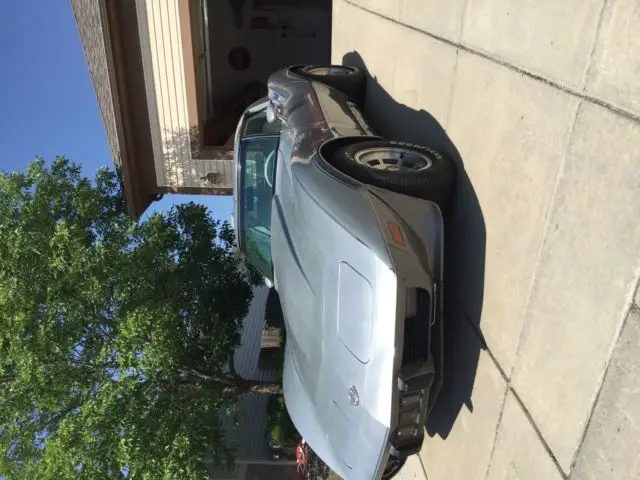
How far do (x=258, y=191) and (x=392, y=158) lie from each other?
1.56m

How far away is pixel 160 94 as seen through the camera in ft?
38.0

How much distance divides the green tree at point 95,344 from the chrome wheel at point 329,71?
14.9 ft

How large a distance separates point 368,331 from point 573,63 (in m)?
1.93

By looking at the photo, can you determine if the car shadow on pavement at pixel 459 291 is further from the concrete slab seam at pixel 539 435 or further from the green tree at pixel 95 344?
the green tree at pixel 95 344

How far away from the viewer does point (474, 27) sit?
3881 mm

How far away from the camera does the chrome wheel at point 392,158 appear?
4.35 meters

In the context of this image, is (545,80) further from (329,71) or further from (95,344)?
(95,344)

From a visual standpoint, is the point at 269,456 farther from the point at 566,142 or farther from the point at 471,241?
the point at 566,142

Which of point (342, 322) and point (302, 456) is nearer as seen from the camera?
point (342, 322)

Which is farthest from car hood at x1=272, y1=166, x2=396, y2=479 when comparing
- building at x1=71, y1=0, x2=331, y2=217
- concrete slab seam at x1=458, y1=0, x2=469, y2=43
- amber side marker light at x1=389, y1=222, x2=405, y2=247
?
building at x1=71, y1=0, x2=331, y2=217

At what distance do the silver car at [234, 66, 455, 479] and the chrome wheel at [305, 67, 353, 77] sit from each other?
2271 millimetres

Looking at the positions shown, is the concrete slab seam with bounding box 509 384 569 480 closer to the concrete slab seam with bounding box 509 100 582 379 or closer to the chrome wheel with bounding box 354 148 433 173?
the concrete slab seam with bounding box 509 100 582 379

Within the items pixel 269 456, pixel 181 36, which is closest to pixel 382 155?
pixel 181 36

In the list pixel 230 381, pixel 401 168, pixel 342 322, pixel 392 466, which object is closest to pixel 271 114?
pixel 401 168
